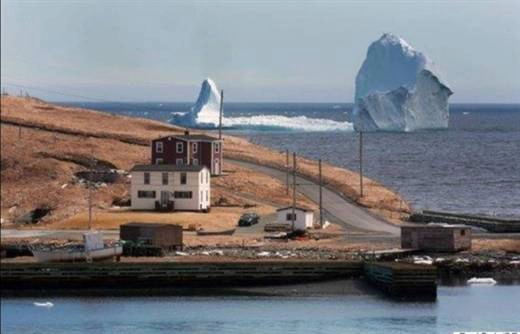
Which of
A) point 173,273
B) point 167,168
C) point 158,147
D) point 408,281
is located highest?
point 158,147

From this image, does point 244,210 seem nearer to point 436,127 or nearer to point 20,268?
point 20,268

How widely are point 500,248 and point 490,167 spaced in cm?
4053

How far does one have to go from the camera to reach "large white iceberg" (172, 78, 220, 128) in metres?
116

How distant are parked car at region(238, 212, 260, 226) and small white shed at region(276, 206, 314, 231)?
0.76m

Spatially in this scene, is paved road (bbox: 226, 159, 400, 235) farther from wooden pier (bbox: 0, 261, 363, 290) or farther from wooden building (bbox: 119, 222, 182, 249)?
wooden pier (bbox: 0, 261, 363, 290)

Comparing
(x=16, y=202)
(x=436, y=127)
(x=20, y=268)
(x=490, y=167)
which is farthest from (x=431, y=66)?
(x=16, y=202)

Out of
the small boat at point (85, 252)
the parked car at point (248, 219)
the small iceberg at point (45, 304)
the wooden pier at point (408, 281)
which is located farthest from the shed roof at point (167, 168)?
the small iceberg at point (45, 304)

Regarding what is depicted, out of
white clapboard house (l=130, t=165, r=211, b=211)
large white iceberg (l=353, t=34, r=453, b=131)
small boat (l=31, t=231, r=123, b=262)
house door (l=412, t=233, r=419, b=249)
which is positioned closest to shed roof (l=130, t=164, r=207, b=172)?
white clapboard house (l=130, t=165, r=211, b=211)

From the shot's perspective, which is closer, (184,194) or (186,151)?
(184,194)

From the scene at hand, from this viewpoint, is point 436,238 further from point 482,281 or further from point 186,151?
point 186,151

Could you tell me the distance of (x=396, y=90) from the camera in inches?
4215

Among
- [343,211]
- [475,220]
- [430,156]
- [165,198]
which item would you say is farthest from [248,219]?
[430,156]

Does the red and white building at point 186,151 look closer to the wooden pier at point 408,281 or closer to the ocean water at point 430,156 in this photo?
the ocean water at point 430,156

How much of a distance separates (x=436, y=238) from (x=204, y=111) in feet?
246
